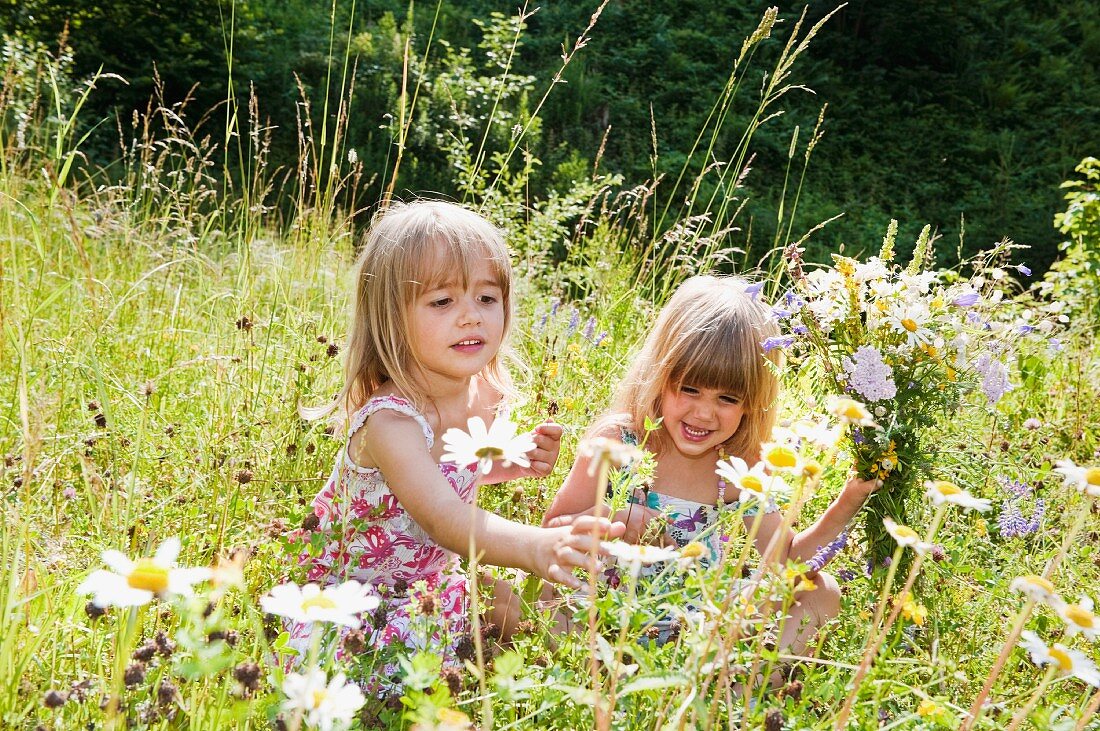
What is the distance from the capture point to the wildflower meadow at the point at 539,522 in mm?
1003

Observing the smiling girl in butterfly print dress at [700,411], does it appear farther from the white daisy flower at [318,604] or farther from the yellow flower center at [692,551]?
the white daisy flower at [318,604]

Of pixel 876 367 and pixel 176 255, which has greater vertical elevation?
pixel 876 367

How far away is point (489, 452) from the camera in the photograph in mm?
952

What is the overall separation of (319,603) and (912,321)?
46.5 inches

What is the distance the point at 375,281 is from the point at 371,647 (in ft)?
2.83

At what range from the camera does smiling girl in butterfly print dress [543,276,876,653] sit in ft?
6.82

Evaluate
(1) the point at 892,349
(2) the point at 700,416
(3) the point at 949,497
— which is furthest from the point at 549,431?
(3) the point at 949,497

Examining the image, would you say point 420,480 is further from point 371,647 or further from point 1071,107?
point 1071,107

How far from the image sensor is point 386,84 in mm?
9242

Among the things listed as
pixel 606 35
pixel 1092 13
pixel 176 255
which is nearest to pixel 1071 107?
pixel 1092 13

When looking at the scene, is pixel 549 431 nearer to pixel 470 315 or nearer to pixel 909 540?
pixel 470 315

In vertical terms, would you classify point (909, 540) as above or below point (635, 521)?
above

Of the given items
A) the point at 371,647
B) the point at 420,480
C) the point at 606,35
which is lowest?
the point at 371,647

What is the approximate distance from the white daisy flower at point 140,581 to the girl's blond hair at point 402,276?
3.62ft
